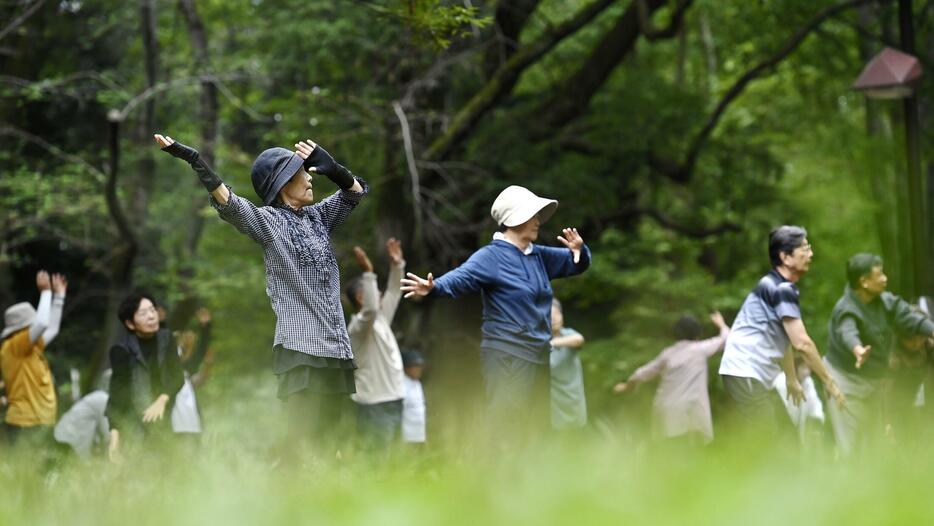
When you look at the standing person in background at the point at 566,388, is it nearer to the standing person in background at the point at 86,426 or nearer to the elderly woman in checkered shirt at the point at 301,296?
the standing person in background at the point at 86,426

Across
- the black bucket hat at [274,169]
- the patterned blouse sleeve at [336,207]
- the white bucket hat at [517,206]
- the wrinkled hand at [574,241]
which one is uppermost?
the black bucket hat at [274,169]

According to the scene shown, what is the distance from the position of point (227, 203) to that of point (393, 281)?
3.84 m

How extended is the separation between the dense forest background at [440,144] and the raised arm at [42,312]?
584 centimetres

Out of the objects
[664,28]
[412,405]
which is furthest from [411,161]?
[664,28]

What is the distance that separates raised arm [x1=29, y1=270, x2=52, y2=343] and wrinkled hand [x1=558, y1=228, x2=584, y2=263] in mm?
4297

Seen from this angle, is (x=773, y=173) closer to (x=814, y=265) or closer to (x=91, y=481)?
(x=814, y=265)

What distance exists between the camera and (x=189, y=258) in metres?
22.5

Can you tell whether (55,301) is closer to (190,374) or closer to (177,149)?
(190,374)

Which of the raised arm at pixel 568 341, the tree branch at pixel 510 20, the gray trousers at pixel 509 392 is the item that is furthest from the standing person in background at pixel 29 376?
the tree branch at pixel 510 20

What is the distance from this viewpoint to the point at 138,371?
28.2 ft

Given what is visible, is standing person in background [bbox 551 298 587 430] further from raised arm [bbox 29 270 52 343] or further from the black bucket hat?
the black bucket hat

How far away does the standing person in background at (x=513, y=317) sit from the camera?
7.46m

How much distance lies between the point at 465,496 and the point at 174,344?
20.8ft

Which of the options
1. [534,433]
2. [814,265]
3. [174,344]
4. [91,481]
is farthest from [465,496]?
[814,265]
